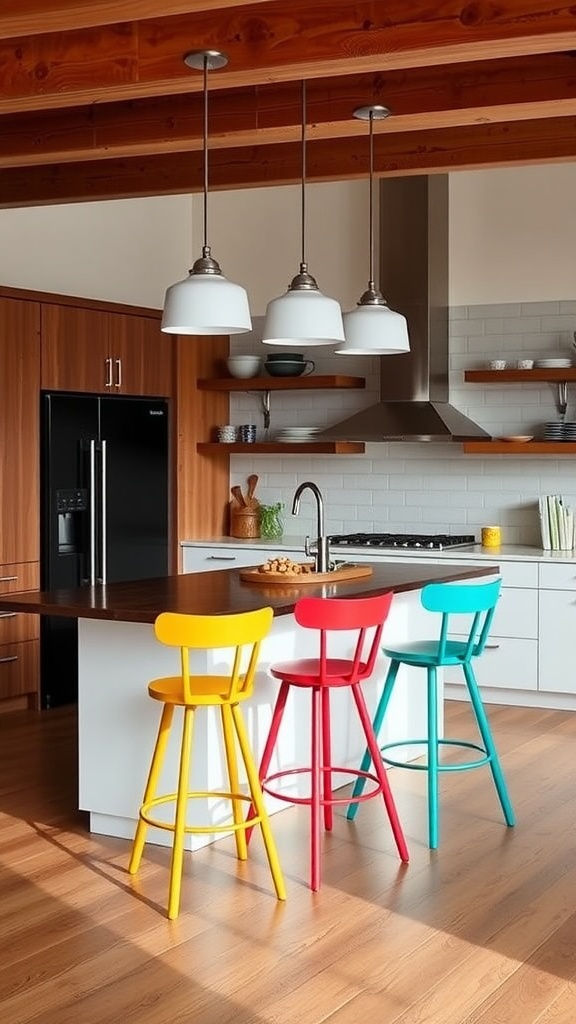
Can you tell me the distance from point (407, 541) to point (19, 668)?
2.34 m

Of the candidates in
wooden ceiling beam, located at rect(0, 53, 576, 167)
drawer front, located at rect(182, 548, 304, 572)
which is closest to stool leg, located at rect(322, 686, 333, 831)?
wooden ceiling beam, located at rect(0, 53, 576, 167)

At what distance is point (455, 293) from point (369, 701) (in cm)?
325

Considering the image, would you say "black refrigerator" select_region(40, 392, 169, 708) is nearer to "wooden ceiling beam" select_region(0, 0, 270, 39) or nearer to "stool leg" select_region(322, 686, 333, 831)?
"stool leg" select_region(322, 686, 333, 831)

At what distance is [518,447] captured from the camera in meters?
7.57

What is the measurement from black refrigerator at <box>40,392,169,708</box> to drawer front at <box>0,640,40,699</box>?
0.18 ft

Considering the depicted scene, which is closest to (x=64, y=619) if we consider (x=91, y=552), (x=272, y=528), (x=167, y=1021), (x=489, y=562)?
(x=91, y=552)

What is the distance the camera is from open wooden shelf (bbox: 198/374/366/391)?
8.23m

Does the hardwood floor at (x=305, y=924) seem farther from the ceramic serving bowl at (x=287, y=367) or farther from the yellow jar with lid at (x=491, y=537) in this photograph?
the ceramic serving bowl at (x=287, y=367)

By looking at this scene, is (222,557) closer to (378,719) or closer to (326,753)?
(378,719)

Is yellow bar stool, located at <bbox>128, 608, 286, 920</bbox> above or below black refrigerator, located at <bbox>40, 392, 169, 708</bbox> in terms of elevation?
below

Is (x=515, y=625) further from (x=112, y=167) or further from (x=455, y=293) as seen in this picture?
(x=112, y=167)

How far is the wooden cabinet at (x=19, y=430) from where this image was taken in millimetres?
6926

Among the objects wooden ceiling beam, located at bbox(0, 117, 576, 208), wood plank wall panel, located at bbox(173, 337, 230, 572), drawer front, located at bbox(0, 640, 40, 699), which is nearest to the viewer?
wooden ceiling beam, located at bbox(0, 117, 576, 208)

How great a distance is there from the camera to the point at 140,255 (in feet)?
28.2
